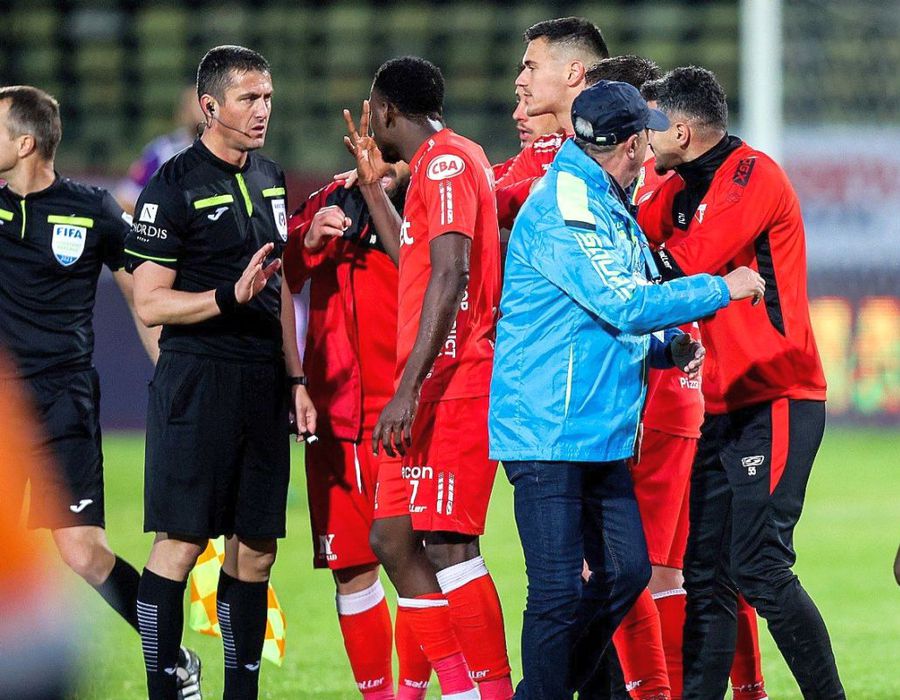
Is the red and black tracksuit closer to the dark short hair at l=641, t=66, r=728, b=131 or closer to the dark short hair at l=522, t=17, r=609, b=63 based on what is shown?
the dark short hair at l=641, t=66, r=728, b=131

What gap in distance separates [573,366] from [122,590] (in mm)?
2211

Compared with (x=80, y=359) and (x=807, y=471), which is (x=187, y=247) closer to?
(x=80, y=359)

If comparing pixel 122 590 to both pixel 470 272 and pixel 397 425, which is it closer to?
pixel 397 425

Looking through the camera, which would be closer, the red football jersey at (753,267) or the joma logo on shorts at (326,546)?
the red football jersey at (753,267)

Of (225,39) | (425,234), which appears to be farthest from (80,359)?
(225,39)

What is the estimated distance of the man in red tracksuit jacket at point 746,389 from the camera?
4.55 meters

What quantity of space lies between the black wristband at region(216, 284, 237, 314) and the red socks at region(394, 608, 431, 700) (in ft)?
3.72

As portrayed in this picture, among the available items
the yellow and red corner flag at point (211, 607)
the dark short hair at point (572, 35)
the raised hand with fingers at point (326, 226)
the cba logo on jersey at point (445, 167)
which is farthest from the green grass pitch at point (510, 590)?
the dark short hair at point (572, 35)

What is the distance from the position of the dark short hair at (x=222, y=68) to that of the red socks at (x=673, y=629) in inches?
86.8

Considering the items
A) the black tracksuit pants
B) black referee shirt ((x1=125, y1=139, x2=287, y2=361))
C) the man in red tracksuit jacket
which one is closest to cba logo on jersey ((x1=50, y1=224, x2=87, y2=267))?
black referee shirt ((x1=125, y1=139, x2=287, y2=361))

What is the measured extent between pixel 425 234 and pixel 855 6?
11.2 metres

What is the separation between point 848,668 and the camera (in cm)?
595

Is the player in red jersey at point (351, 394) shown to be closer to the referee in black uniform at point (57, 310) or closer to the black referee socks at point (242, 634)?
the black referee socks at point (242, 634)

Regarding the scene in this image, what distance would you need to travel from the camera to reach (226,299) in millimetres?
4691
